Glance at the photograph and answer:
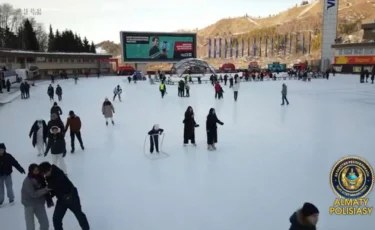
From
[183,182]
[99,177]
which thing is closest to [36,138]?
[99,177]

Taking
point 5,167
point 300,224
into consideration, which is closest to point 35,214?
point 5,167

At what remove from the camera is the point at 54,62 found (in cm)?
5088

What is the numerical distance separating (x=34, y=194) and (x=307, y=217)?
287 centimetres

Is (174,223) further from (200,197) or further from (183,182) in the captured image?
(183,182)

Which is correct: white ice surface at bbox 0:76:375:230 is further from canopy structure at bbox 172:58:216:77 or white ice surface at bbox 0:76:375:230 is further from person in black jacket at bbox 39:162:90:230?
canopy structure at bbox 172:58:216:77

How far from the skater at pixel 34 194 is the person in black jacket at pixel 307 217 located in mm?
2672

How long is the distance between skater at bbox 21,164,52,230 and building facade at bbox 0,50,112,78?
40.7 m

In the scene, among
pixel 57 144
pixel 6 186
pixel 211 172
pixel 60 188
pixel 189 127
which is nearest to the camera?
pixel 60 188

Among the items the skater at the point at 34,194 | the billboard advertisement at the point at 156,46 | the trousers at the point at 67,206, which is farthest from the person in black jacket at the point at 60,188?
the billboard advertisement at the point at 156,46

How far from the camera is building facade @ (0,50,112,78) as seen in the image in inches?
1676

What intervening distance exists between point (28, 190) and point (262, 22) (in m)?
205

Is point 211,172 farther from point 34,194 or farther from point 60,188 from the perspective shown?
point 34,194

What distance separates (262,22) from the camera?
19362cm

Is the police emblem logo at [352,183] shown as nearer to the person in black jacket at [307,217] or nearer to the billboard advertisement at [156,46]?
the person in black jacket at [307,217]
